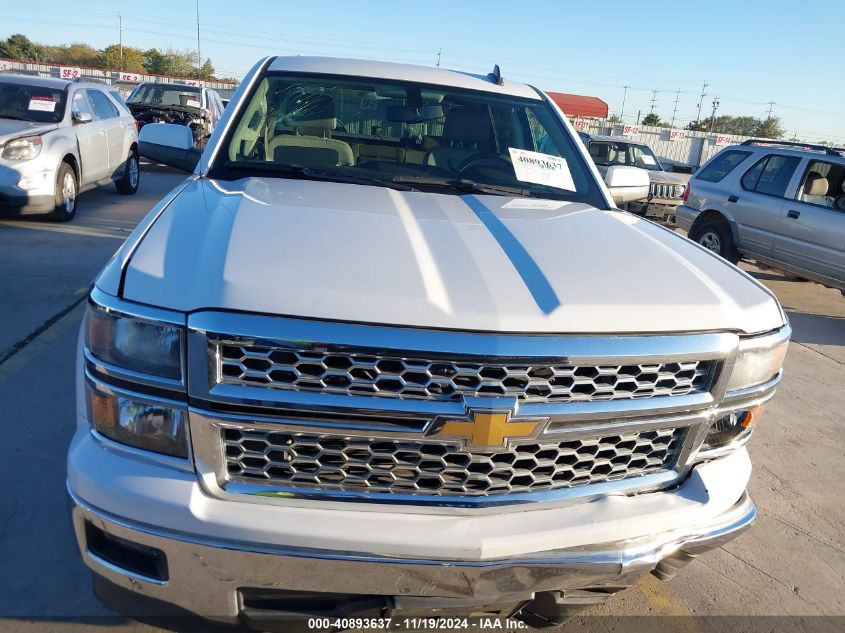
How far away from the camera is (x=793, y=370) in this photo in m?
5.67

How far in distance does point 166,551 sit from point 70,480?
346mm

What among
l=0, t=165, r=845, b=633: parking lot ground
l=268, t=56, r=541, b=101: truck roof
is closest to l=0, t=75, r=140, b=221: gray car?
l=0, t=165, r=845, b=633: parking lot ground

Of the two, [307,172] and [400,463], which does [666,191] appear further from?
[400,463]

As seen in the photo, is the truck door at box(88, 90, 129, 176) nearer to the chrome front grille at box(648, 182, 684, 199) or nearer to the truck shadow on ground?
the chrome front grille at box(648, 182, 684, 199)

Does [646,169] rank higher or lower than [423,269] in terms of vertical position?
lower

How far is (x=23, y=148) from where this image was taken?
7984 mm

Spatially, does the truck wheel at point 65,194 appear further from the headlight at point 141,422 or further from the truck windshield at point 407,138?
the headlight at point 141,422

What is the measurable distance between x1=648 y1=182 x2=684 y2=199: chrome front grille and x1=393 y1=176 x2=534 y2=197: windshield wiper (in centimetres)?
972

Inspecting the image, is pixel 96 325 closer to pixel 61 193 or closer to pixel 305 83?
pixel 305 83

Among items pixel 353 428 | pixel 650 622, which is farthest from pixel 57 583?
pixel 650 622

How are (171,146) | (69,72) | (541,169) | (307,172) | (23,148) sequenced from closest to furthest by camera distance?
1. (307,172)
2. (541,169)
3. (171,146)
4. (23,148)
5. (69,72)

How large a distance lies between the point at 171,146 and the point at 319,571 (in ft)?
8.27

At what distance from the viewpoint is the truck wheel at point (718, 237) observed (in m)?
8.43

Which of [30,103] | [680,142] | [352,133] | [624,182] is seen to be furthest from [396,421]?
[680,142]
